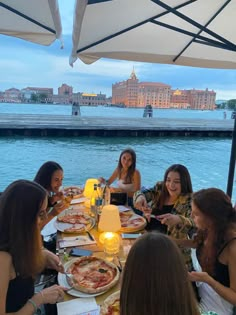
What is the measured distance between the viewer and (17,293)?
1160 mm

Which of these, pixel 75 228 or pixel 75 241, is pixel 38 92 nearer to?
pixel 75 228

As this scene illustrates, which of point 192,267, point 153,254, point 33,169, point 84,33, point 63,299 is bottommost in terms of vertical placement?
point 33,169

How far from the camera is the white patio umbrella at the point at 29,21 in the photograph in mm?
1926

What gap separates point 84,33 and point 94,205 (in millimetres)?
1503

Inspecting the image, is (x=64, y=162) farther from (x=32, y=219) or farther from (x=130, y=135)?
(x=32, y=219)

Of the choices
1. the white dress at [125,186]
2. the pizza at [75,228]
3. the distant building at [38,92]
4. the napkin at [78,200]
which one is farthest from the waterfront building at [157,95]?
the distant building at [38,92]

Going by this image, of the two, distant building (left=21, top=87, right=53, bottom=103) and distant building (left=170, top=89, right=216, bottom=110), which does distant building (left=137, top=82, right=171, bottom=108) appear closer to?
distant building (left=170, top=89, right=216, bottom=110)

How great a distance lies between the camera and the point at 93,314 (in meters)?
1.05

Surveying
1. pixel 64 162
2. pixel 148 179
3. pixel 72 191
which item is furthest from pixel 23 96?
pixel 72 191

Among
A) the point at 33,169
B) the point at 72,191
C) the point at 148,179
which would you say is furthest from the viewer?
the point at 33,169

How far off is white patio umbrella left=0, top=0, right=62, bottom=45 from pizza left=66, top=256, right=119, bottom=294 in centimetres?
168

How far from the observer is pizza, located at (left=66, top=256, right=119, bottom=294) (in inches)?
47.4

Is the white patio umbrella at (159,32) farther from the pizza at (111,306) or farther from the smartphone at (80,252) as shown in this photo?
the pizza at (111,306)

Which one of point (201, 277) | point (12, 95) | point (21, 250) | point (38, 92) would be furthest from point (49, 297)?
point (38, 92)
